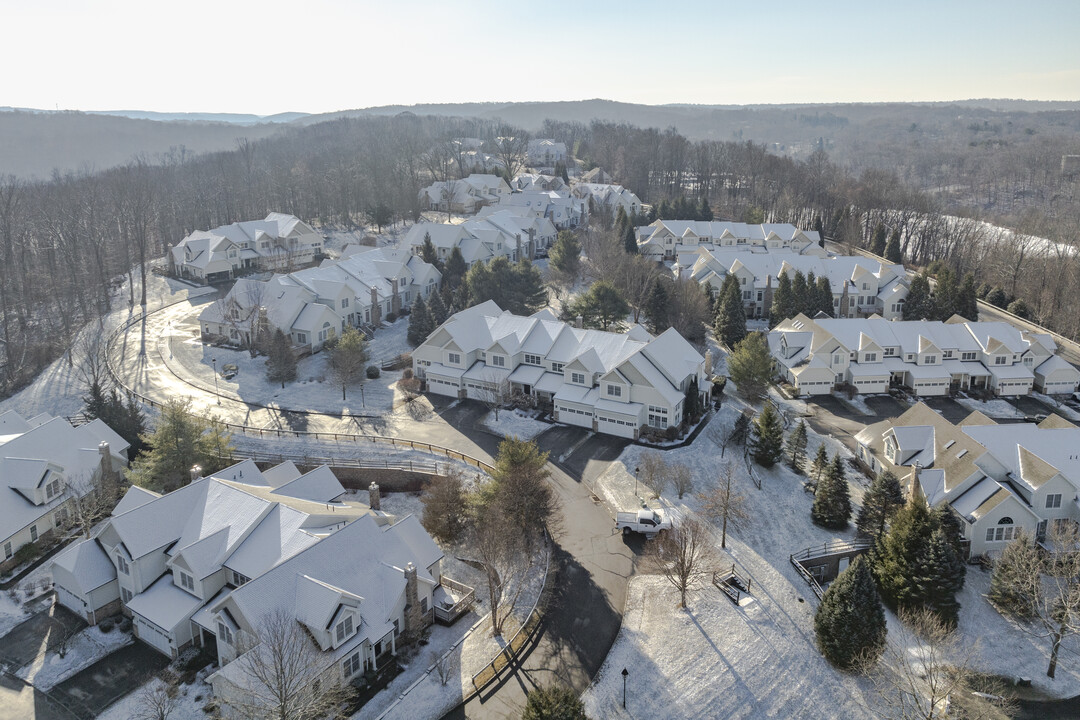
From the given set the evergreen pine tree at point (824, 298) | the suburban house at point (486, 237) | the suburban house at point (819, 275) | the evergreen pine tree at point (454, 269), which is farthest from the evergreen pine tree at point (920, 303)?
the evergreen pine tree at point (454, 269)

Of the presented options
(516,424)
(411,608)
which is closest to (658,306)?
(516,424)

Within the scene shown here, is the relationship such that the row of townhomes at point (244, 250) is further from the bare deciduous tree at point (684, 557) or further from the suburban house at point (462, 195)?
the bare deciduous tree at point (684, 557)

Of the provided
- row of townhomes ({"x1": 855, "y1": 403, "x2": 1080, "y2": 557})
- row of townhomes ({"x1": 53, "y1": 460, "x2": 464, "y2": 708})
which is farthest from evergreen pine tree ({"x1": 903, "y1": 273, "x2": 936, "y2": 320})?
row of townhomes ({"x1": 53, "y1": 460, "x2": 464, "y2": 708})

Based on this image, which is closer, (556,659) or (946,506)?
(556,659)

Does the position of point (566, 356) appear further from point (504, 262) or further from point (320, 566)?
point (320, 566)

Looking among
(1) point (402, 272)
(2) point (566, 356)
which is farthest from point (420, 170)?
(2) point (566, 356)

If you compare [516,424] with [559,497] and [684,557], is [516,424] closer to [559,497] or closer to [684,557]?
[559,497]
